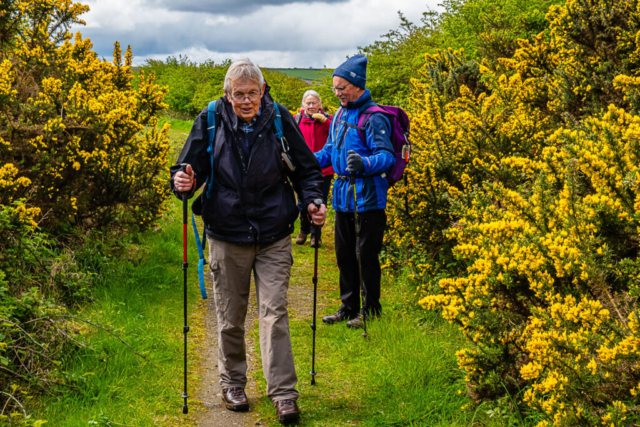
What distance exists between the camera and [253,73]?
399 cm

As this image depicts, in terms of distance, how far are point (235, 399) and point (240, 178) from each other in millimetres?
1631

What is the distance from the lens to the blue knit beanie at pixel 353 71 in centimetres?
536

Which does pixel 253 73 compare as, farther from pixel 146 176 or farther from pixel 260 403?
pixel 146 176

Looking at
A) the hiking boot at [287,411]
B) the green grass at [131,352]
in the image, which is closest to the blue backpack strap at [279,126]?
the hiking boot at [287,411]

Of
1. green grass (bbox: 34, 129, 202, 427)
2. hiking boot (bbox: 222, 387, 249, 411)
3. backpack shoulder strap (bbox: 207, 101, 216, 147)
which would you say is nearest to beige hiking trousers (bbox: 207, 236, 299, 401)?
hiking boot (bbox: 222, 387, 249, 411)

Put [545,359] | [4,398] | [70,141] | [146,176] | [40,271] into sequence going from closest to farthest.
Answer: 1. [545,359]
2. [4,398]
3. [40,271]
4. [70,141]
5. [146,176]

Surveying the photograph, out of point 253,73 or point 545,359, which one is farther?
point 253,73

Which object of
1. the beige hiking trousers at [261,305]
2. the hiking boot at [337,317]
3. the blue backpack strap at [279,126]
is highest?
the blue backpack strap at [279,126]

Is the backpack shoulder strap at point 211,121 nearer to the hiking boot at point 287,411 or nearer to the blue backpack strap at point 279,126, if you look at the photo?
the blue backpack strap at point 279,126

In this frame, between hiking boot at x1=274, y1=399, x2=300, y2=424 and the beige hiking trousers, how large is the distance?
0.04 m

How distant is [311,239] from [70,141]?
4311 mm

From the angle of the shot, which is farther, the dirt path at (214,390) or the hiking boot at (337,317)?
the hiking boot at (337,317)

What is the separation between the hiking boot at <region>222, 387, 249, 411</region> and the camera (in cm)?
426

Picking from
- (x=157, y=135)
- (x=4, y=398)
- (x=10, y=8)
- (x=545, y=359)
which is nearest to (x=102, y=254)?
(x=157, y=135)
